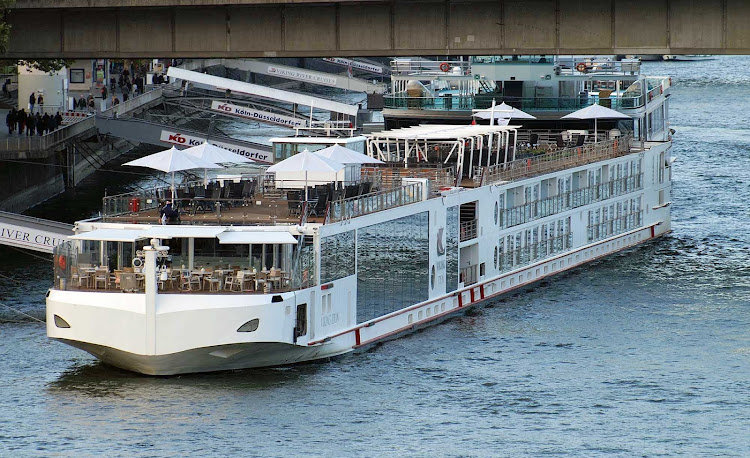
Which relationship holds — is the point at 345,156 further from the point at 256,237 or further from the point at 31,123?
the point at 31,123

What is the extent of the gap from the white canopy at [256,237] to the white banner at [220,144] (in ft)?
123

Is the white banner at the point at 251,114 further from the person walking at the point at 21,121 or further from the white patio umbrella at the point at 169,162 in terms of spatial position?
the white patio umbrella at the point at 169,162

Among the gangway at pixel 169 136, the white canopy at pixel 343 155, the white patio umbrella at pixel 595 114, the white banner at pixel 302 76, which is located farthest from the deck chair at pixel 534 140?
the white banner at pixel 302 76

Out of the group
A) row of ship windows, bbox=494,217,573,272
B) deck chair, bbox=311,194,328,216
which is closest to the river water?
row of ship windows, bbox=494,217,573,272

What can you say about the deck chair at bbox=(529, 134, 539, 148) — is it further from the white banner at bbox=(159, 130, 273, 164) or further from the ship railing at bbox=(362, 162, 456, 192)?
the white banner at bbox=(159, 130, 273, 164)

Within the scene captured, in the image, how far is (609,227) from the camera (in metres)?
61.0

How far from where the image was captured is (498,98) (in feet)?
215

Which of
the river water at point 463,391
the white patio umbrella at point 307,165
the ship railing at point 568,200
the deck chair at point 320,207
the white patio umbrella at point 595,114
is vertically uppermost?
the white patio umbrella at point 595,114

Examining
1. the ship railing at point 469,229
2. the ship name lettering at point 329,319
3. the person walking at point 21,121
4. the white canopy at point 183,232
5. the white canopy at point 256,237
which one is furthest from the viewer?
the person walking at point 21,121

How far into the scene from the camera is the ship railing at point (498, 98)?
64.6 meters

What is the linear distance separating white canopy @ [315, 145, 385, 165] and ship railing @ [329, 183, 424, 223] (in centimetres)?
116

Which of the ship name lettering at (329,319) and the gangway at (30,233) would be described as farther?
the gangway at (30,233)

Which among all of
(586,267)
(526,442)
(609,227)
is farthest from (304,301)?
(609,227)

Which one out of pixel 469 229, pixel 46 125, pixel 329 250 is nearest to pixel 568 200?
pixel 469 229
